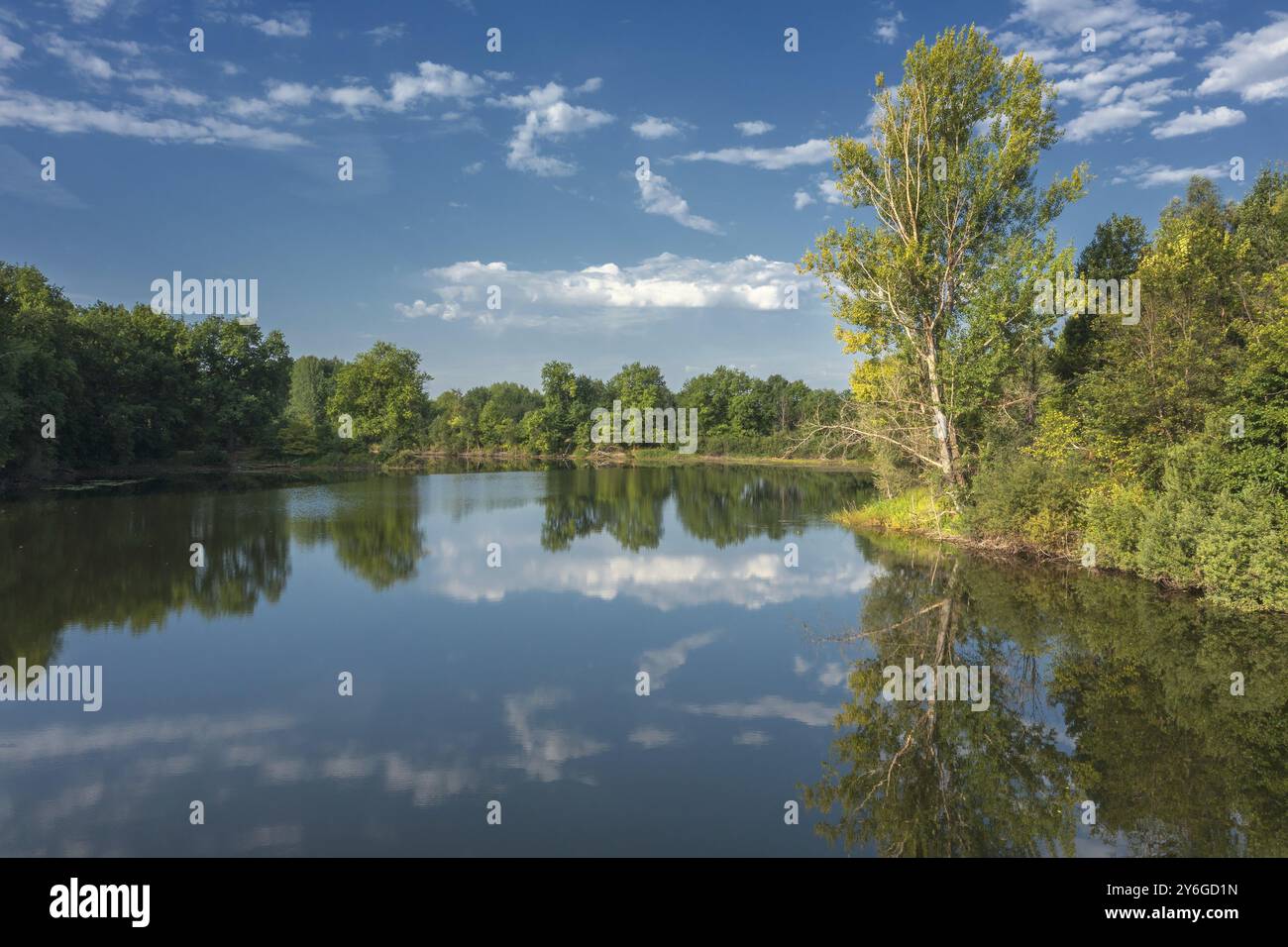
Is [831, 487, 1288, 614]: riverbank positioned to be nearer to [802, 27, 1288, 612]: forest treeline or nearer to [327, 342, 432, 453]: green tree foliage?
[802, 27, 1288, 612]: forest treeline

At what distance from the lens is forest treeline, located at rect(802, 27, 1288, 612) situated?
49.3 feet

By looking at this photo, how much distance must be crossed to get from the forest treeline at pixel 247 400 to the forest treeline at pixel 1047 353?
529 cm

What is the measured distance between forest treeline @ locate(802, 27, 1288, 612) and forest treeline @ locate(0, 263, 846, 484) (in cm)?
529

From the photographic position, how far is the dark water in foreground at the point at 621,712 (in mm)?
6836

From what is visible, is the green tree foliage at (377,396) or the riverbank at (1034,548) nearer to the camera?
the riverbank at (1034,548)

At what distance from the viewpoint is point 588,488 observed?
159ft

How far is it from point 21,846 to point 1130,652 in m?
14.8

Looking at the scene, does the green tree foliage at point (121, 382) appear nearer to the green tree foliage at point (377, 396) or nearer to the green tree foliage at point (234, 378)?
the green tree foliage at point (234, 378)

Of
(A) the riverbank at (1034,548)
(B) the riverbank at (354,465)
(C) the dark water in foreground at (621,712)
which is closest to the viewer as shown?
(C) the dark water in foreground at (621,712)

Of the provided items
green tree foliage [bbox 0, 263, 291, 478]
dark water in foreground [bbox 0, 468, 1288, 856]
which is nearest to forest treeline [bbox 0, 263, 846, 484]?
green tree foliage [bbox 0, 263, 291, 478]

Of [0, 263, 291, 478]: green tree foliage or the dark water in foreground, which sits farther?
[0, 263, 291, 478]: green tree foliage

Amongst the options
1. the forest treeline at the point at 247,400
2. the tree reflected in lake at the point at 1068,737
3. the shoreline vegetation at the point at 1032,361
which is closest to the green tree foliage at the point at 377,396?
the forest treeline at the point at 247,400
